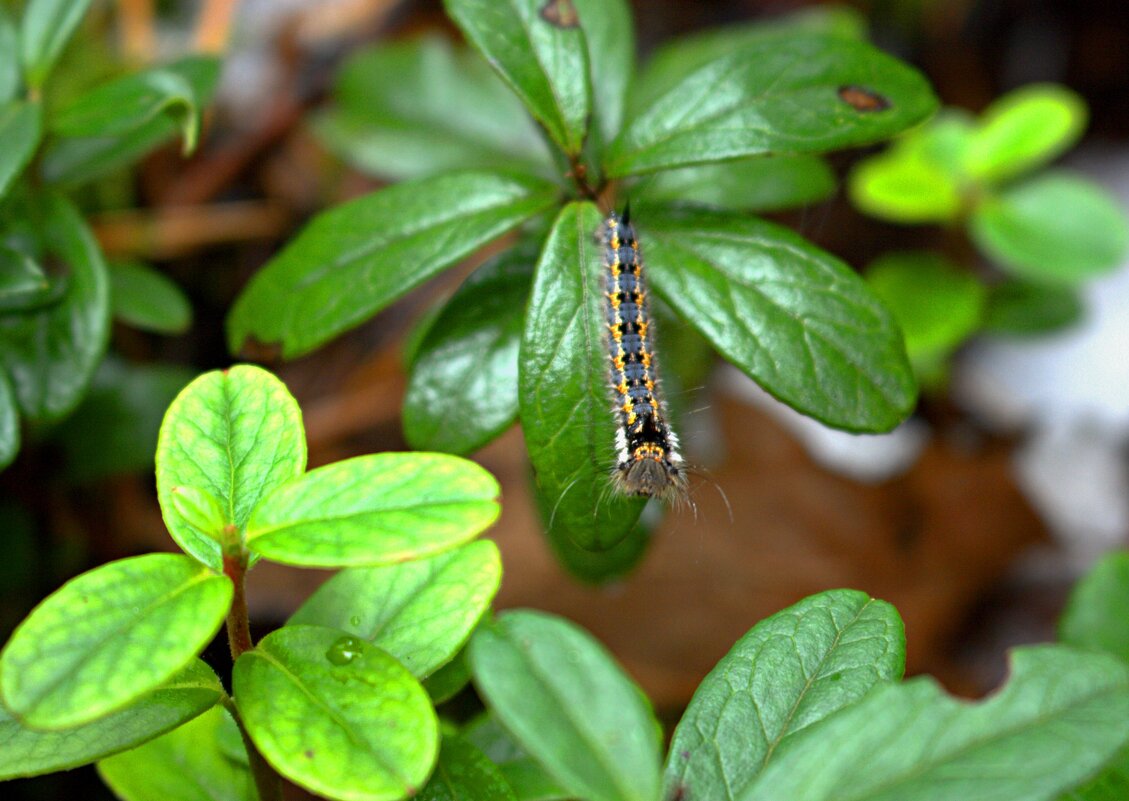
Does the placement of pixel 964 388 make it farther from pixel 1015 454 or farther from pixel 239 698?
pixel 239 698

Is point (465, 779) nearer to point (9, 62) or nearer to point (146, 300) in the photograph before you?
point (146, 300)

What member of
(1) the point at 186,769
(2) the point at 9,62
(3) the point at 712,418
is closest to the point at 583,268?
(1) the point at 186,769

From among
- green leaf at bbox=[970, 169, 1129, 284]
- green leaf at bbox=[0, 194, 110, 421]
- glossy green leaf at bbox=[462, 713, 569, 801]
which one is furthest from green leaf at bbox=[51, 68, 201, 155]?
green leaf at bbox=[970, 169, 1129, 284]

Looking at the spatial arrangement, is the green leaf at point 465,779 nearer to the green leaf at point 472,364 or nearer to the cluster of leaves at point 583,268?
the cluster of leaves at point 583,268

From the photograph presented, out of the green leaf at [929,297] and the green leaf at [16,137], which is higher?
the green leaf at [16,137]

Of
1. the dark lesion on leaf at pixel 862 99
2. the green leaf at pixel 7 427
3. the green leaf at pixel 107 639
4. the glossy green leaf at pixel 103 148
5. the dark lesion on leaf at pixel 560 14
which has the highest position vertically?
the dark lesion on leaf at pixel 560 14

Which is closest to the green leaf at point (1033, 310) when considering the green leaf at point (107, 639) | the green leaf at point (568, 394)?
the green leaf at point (568, 394)
